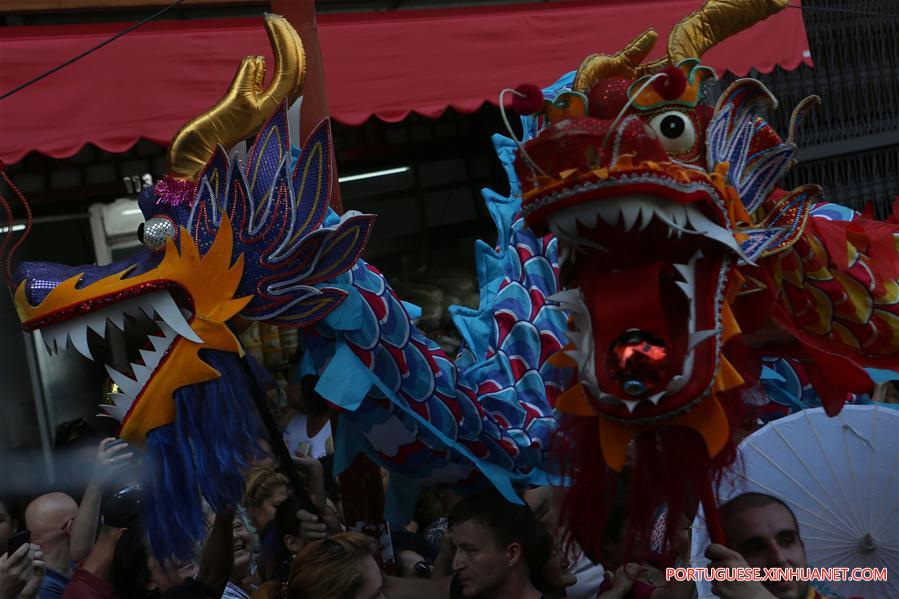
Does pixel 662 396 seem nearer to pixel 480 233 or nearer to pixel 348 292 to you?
pixel 348 292

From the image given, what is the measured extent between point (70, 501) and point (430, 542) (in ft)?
3.49

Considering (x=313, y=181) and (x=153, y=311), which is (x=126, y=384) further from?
(x=313, y=181)

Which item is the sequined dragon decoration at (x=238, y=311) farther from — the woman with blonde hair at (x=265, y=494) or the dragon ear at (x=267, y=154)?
the woman with blonde hair at (x=265, y=494)

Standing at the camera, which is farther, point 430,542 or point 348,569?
point 430,542

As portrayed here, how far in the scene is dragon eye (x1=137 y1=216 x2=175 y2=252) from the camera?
2.77 meters

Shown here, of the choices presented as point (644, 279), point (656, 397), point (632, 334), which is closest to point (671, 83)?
point (644, 279)

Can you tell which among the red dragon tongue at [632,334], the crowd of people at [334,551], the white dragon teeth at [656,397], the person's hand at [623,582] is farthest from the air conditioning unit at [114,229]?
the white dragon teeth at [656,397]

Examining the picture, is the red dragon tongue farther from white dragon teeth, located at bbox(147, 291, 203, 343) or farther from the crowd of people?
white dragon teeth, located at bbox(147, 291, 203, 343)

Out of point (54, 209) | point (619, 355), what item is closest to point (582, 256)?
point (619, 355)

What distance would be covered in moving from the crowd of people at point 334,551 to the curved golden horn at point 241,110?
0.71m

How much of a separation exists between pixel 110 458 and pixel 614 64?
158cm

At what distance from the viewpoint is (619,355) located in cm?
A: 218

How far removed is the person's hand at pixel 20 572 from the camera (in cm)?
273

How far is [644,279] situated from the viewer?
2207 mm
